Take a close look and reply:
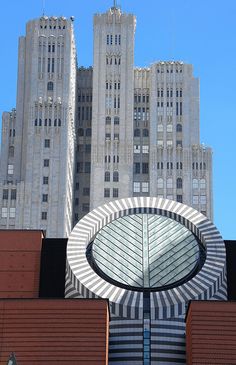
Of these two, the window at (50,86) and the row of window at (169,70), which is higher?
→ the row of window at (169,70)

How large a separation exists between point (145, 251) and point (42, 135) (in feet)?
243

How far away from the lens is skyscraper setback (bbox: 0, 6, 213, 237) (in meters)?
177

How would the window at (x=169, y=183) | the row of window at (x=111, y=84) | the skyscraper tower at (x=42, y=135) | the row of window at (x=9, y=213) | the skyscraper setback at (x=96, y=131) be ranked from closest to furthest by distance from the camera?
the skyscraper tower at (x=42, y=135) → the row of window at (x=9, y=213) → the skyscraper setback at (x=96, y=131) → the window at (x=169, y=183) → the row of window at (x=111, y=84)

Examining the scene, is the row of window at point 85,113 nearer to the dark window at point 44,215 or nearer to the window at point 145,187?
the window at point 145,187

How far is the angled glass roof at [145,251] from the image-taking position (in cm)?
10306

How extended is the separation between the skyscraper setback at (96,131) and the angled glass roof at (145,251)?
6253cm

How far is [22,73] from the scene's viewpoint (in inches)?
7441

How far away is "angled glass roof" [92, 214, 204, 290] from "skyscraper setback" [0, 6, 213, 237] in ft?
205

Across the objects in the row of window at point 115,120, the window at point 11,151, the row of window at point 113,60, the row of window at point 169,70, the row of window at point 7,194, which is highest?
the row of window at point 113,60

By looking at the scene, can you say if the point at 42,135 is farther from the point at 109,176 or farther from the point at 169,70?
the point at 169,70

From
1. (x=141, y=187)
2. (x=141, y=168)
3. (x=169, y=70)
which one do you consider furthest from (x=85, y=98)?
(x=141, y=187)

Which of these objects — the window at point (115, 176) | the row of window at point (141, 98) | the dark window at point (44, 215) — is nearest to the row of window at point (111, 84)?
the row of window at point (141, 98)

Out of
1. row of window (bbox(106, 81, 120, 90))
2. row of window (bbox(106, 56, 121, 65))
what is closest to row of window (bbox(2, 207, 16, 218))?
row of window (bbox(106, 81, 120, 90))

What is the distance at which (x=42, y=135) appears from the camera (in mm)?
179000
